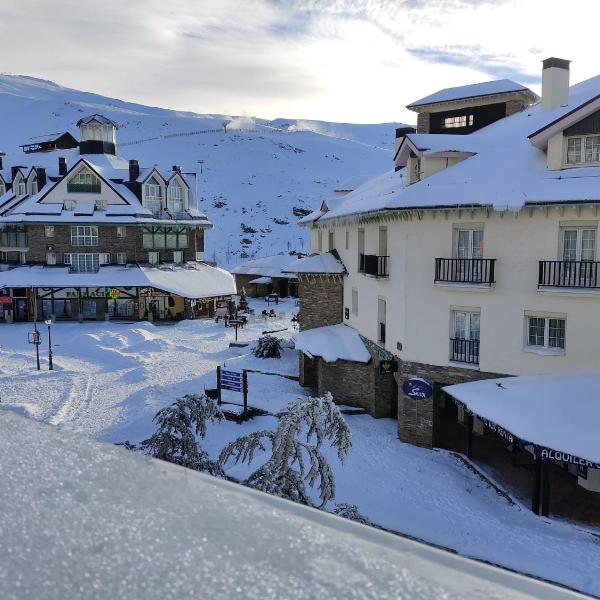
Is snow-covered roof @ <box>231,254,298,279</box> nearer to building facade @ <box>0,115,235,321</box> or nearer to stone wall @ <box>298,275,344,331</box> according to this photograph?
building facade @ <box>0,115,235,321</box>

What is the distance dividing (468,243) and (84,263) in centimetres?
3481

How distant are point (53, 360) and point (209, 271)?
19.7 meters

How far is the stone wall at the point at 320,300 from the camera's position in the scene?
2581 cm

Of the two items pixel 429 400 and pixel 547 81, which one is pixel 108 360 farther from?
pixel 547 81

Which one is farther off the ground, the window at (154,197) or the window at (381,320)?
the window at (154,197)

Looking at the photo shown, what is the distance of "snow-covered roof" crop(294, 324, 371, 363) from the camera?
21.8 meters

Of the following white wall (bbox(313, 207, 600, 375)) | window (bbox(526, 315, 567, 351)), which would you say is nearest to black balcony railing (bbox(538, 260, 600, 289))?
white wall (bbox(313, 207, 600, 375))

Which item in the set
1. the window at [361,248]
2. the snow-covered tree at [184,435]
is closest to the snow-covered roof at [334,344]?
the window at [361,248]

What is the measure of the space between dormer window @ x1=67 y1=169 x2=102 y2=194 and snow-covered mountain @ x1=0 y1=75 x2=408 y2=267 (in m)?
14.3

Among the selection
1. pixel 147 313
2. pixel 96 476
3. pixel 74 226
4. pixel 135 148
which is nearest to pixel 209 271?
pixel 147 313

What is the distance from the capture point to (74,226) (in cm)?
4369

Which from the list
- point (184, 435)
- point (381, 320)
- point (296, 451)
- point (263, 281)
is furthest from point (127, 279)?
point (296, 451)

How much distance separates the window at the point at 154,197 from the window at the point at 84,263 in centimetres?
607

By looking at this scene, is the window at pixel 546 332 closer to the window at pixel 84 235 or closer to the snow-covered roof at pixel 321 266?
the snow-covered roof at pixel 321 266
